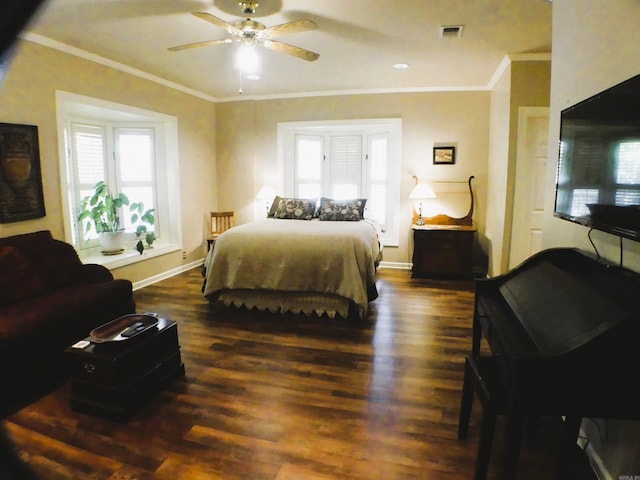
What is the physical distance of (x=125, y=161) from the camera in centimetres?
502

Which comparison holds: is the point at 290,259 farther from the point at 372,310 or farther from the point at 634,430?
the point at 634,430

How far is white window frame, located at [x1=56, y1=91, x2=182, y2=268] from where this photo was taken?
3618 millimetres

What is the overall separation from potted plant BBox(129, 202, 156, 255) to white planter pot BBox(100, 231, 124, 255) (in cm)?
28

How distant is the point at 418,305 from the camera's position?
392 cm

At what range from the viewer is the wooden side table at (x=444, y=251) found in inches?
190

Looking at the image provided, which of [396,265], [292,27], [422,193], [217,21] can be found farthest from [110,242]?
[422,193]

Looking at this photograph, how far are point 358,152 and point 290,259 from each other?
9.43 feet

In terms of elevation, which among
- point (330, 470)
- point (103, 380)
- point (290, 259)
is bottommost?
point (330, 470)

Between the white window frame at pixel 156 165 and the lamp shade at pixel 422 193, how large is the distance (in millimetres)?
3156

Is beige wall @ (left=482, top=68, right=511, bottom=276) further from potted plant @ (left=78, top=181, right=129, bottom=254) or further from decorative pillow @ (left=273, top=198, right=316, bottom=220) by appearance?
potted plant @ (left=78, top=181, right=129, bottom=254)

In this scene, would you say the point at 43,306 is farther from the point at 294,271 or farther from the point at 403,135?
the point at 403,135

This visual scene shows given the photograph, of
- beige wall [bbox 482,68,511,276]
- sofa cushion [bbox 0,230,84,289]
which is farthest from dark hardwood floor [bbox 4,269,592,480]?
beige wall [bbox 482,68,511,276]

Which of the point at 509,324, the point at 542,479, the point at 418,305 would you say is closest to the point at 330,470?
the point at 542,479

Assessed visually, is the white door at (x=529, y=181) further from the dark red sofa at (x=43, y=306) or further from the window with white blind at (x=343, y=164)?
the dark red sofa at (x=43, y=306)
